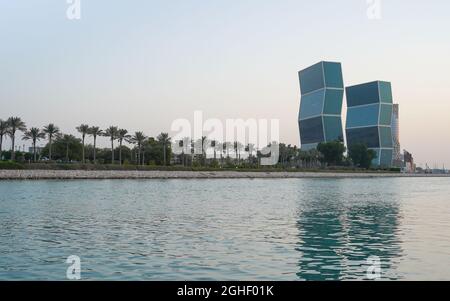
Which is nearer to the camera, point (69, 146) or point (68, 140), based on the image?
point (68, 140)

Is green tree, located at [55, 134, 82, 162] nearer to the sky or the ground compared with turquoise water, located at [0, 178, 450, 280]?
nearer to the sky

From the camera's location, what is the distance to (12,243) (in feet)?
68.3

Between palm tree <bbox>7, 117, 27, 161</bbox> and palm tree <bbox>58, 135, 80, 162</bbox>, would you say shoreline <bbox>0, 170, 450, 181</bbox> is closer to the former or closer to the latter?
palm tree <bbox>7, 117, 27, 161</bbox>

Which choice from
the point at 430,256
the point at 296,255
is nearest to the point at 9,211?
the point at 296,255
